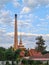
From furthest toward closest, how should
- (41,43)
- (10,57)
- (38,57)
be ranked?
(41,43) → (38,57) → (10,57)

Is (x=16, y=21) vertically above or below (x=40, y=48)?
above

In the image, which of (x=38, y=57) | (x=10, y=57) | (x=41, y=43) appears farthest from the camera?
(x=41, y=43)

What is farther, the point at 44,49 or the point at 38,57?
the point at 44,49

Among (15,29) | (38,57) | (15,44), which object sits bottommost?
(38,57)

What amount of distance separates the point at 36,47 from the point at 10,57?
2870 cm

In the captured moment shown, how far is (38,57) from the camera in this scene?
68.2 meters

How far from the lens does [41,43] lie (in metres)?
90.7

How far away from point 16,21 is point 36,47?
12.6 meters

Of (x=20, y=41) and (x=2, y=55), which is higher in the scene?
(x=20, y=41)

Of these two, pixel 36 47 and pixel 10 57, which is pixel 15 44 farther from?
pixel 10 57

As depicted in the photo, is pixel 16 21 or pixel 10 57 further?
pixel 16 21

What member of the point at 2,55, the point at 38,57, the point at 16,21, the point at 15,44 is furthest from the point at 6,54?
the point at 16,21

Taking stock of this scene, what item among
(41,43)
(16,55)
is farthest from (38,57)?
(41,43)

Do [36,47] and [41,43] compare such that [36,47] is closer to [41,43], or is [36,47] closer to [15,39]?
[41,43]
